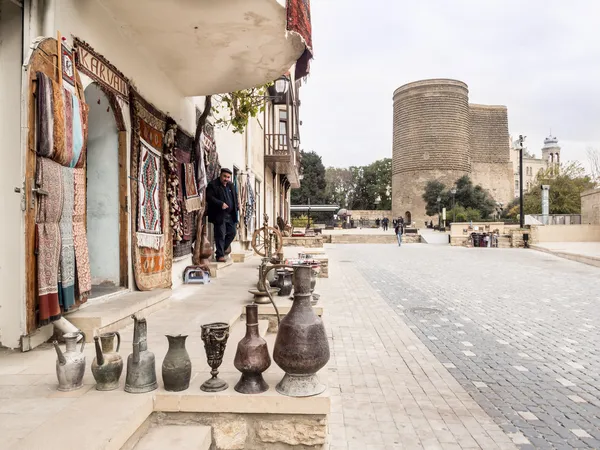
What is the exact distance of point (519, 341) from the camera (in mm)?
5387

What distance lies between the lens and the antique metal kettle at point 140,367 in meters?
2.43

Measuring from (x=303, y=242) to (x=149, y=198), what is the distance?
522 inches

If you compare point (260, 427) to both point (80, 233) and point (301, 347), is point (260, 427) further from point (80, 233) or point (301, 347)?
point (80, 233)

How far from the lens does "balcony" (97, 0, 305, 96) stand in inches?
160

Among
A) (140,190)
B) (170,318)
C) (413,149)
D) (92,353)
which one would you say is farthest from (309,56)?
(413,149)

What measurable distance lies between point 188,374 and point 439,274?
10711 mm

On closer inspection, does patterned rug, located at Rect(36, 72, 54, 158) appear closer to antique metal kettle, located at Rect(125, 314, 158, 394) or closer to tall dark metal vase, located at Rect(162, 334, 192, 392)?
antique metal kettle, located at Rect(125, 314, 158, 394)

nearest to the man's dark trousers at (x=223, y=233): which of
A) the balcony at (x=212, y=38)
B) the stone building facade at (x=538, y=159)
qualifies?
the balcony at (x=212, y=38)

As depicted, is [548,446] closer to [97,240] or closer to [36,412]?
[36,412]

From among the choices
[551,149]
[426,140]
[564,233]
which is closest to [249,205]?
[564,233]

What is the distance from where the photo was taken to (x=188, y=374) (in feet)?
8.19

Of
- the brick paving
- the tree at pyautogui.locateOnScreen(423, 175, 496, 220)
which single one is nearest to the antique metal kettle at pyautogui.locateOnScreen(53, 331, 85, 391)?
the brick paving

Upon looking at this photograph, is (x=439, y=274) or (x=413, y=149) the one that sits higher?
(x=413, y=149)

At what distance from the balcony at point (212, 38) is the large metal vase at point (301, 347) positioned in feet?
9.23
